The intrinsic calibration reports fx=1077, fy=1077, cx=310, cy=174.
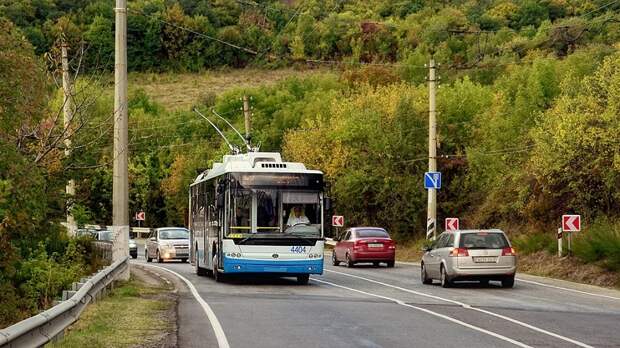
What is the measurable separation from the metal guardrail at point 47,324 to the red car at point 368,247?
23357 millimetres

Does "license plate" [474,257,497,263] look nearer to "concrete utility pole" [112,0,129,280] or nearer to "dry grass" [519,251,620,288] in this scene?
"dry grass" [519,251,620,288]

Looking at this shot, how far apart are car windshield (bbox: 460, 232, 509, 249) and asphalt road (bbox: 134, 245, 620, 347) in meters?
1.17

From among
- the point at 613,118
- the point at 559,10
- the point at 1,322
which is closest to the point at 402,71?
the point at 559,10

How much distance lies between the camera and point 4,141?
1948cm

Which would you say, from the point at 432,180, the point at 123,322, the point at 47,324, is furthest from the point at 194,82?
the point at 47,324

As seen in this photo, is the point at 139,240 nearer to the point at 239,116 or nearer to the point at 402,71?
the point at 239,116

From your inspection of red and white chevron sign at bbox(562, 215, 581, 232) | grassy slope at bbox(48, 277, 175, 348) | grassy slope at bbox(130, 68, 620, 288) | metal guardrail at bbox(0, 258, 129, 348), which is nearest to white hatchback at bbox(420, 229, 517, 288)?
red and white chevron sign at bbox(562, 215, 581, 232)

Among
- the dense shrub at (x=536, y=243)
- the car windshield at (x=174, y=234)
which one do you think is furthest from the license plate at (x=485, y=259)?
the car windshield at (x=174, y=234)

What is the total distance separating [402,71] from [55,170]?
77.6 metres

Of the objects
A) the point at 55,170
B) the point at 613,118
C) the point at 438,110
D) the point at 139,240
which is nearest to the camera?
the point at 55,170

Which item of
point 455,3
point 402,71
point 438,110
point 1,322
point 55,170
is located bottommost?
point 1,322

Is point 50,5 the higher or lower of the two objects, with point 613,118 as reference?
higher

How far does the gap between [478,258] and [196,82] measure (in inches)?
4815

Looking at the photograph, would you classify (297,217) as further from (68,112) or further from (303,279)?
(68,112)
